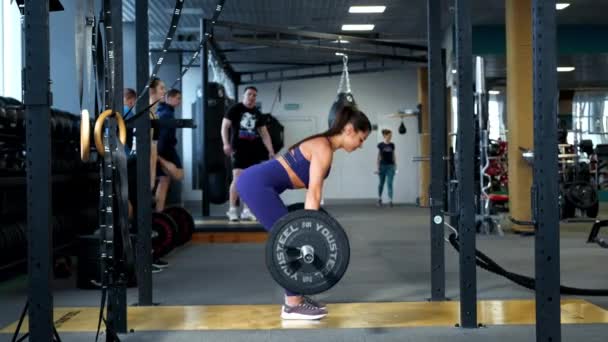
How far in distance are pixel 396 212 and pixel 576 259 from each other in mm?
6609

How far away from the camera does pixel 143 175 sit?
395 centimetres

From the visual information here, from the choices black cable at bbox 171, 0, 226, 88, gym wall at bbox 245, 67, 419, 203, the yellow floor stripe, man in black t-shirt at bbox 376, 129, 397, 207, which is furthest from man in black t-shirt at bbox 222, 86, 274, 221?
gym wall at bbox 245, 67, 419, 203

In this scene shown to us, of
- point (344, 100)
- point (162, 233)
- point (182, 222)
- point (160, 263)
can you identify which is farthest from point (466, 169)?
point (182, 222)

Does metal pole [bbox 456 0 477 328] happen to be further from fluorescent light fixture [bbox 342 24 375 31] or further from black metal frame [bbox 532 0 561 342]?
fluorescent light fixture [bbox 342 24 375 31]

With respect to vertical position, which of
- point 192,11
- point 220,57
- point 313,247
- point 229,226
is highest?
point 192,11

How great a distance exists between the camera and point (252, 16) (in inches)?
432

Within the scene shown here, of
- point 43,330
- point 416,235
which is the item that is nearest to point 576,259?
point 416,235

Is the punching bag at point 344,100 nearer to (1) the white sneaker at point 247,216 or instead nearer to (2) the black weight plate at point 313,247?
(2) the black weight plate at point 313,247

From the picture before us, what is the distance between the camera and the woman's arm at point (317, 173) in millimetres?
3441

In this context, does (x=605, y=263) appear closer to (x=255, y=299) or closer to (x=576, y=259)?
(x=576, y=259)

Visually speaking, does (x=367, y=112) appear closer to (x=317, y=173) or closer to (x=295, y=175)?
(x=295, y=175)

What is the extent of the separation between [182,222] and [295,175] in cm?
346

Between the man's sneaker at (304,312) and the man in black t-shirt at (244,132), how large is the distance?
381 cm

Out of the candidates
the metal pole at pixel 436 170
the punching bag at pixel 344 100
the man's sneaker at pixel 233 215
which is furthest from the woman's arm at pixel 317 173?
the man's sneaker at pixel 233 215
